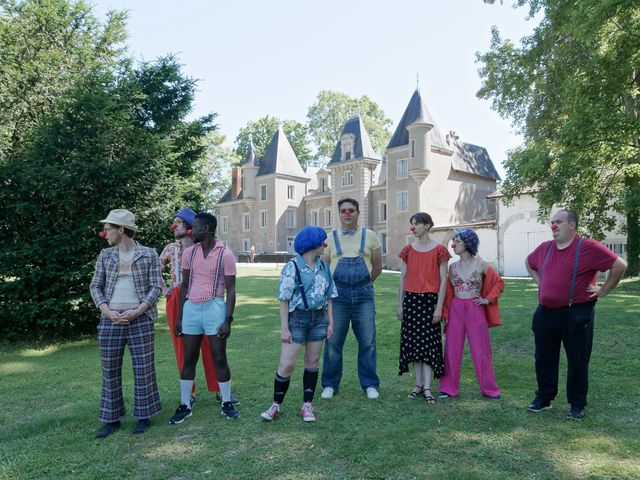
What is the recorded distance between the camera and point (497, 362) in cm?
726

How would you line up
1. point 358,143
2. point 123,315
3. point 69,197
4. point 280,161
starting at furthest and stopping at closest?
point 280,161, point 358,143, point 69,197, point 123,315

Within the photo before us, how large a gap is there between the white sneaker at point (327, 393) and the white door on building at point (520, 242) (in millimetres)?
23311

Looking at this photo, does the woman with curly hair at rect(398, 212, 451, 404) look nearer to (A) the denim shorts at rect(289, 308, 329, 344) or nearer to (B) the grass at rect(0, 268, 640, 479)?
(B) the grass at rect(0, 268, 640, 479)

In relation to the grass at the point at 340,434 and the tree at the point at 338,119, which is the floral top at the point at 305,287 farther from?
the tree at the point at 338,119

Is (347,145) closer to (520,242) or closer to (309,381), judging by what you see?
(520,242)

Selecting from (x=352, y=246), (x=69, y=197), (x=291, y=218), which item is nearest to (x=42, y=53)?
(x=69, y=197)

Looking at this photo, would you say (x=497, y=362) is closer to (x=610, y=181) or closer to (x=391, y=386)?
(x=391, y=386)

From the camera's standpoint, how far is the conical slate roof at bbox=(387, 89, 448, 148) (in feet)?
121

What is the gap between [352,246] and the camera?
17.7 feet

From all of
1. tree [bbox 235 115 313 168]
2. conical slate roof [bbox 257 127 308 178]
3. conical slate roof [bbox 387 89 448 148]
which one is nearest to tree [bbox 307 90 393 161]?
tree [bbox 235 115 313 168]

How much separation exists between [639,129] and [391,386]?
9.28 metres

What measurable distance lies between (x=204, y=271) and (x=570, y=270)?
11.4 ft

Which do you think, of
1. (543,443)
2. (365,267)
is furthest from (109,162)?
(543,443)

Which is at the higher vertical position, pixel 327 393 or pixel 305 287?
pixel 305 287
